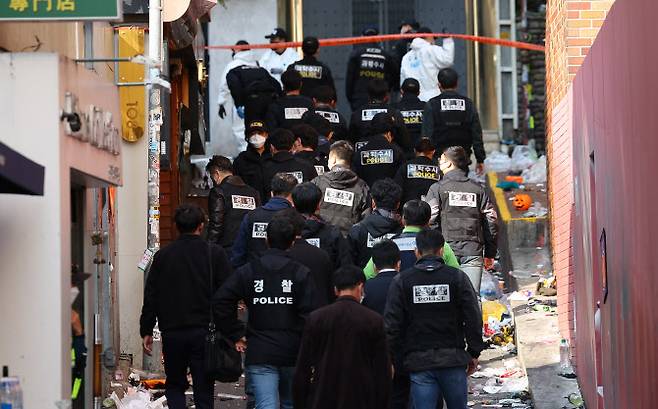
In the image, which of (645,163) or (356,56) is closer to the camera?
(645,163)

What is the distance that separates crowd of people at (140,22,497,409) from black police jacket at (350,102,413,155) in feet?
0.08

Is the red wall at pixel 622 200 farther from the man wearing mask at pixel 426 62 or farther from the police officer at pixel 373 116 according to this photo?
the man wearing mask at pixel 426 62

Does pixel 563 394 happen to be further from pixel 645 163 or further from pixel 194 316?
pixel 645 163

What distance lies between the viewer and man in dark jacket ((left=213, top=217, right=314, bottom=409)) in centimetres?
1084

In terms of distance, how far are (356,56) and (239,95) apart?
1.61 metres

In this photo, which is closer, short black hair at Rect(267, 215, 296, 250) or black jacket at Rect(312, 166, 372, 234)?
short black hair at Rect(267, 215, 296, 250)

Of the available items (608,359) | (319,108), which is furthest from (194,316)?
(319,108)

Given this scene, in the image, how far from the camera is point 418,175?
15.3m

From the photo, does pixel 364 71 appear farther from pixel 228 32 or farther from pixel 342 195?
pixel 342 195

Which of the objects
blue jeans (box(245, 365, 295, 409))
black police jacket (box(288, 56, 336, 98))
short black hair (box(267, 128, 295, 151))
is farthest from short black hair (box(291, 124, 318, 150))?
blue jeans (box(245, 365, 295, 409))

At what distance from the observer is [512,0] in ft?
78.7

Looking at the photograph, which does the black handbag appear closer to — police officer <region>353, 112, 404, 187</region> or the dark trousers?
the dark trousers

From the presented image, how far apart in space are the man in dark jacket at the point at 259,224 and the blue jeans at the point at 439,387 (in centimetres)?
208

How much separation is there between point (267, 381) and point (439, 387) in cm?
124
